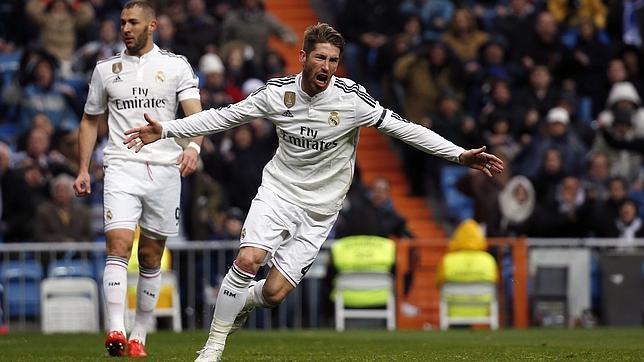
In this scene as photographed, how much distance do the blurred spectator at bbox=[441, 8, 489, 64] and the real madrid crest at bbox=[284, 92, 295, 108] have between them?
1385 cm

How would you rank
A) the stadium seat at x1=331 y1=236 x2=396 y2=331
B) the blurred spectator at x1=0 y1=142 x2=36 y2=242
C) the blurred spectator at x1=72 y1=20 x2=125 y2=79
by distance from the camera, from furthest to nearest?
the blurred spectator at x1=72 y1=20 x2=125 y2=79, the blurred spectator at x1=0 y1=142 x2=36 y2=242, the stadium seat at x1=331 y1=236 x2=396 y2=331

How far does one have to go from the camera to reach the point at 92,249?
19.1 m

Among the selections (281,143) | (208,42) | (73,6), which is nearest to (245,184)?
(208,42)

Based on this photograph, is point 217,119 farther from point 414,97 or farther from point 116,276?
point 414,97

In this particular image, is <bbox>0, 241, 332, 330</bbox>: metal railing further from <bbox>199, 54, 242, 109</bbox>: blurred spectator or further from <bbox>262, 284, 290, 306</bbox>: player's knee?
<bbox>262, 284, 290, 306</bbox>: player's knee

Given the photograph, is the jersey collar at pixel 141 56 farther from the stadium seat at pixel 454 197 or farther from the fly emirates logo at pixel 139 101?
the stadium seat at pixel 454 197

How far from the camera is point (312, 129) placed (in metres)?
10.8

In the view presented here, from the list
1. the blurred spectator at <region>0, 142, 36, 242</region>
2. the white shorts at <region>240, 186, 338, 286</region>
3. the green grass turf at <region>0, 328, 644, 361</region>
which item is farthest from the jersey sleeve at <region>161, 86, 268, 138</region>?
the blurred spectator at <region>0, 142, 36, 242</region>

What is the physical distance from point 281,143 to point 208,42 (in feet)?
43.8

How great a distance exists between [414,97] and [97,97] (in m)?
12.1

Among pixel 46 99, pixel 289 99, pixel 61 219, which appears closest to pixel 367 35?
pixel 46 99

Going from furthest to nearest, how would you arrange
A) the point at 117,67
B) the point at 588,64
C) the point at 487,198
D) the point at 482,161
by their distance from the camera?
1. the point at 588,64
2. the point at 487,198
3. the point at 117,67
4. the point at 482,161

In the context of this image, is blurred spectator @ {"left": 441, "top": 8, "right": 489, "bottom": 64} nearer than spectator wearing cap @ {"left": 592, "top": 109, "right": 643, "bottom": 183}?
No

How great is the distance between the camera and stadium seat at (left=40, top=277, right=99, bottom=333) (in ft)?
61.4
